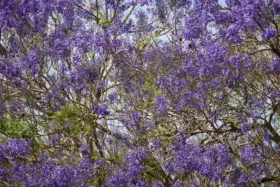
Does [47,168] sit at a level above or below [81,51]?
below

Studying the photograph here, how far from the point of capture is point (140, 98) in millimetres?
9422

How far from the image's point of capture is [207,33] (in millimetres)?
8289

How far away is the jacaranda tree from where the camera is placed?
25.5 ft

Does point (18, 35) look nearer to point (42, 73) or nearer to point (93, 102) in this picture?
point (42, 73)

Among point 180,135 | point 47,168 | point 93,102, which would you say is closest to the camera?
point 47,168

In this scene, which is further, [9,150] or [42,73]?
[42,73]

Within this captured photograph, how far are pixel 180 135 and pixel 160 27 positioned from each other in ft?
12.5

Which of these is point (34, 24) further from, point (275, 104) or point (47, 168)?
point (275, 104)

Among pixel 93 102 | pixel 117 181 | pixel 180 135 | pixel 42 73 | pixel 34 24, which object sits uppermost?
pixel 34 24

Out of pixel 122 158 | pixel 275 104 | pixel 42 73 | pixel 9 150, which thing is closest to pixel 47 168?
pixel 9 150

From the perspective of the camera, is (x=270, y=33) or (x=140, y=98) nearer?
(x=270, y=33)

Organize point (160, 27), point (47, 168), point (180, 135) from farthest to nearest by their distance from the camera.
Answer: point (160, 27) → point (180, 135) → point (47, 168)

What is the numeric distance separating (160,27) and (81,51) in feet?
8.67

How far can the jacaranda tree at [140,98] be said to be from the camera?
306 inches
